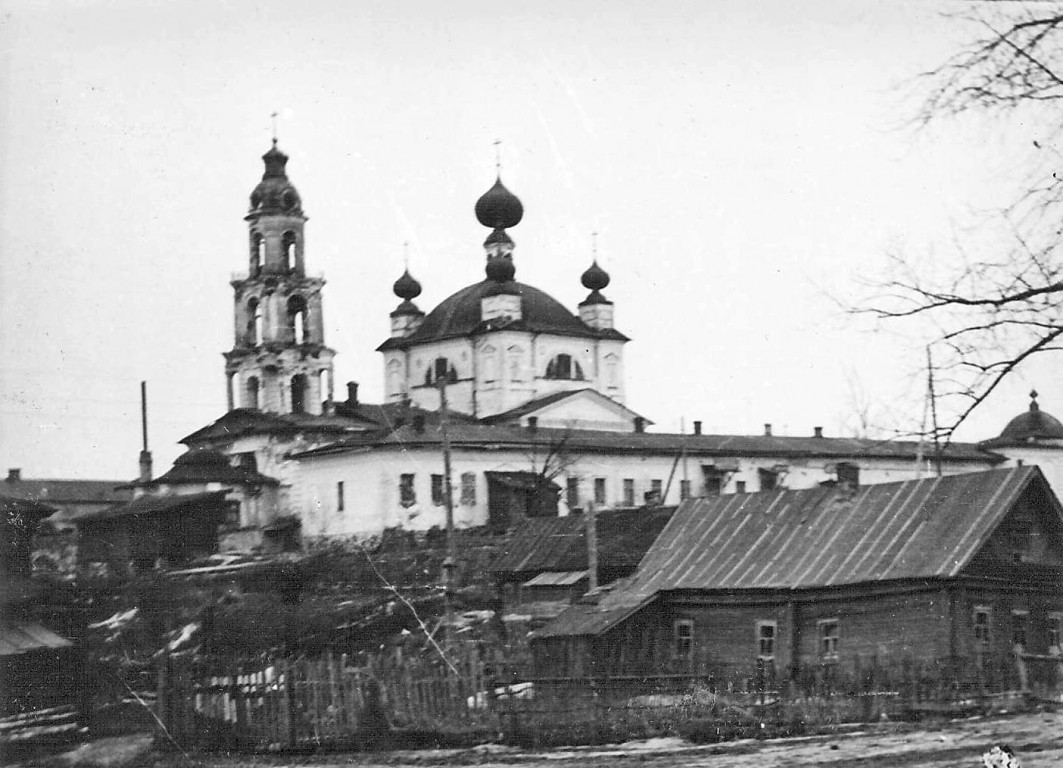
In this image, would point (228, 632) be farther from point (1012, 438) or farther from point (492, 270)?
point (1012, 438)

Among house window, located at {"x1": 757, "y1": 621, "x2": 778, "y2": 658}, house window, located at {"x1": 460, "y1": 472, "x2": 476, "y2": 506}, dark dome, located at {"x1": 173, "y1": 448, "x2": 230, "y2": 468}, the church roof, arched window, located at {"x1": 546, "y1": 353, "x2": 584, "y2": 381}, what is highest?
the church roof

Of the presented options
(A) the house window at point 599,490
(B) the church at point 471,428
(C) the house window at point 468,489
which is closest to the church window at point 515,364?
(B) the church at point 471,428

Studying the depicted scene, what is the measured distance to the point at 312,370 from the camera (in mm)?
73188

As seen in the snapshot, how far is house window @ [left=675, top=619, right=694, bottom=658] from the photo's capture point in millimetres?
37312

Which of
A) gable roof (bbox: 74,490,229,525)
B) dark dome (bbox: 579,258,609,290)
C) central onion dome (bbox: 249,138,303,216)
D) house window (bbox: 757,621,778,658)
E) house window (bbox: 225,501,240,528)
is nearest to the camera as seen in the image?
house window (bbox: 757,621,778,658)

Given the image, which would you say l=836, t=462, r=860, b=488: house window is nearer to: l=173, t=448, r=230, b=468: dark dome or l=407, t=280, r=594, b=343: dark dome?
l=173, t=448, r=230, b=468: dark dome

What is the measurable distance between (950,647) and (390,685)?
10.2 meters

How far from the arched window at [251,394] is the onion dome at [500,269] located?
11.1 m

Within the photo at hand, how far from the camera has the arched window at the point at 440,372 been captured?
261 feet

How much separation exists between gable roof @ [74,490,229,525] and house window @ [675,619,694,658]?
2877cm

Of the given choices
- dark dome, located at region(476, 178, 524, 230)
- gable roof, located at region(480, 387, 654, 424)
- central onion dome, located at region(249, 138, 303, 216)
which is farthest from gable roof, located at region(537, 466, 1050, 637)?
dark dome, located at region(476, 178, 524, 230)

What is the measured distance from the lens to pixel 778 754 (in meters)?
21.5

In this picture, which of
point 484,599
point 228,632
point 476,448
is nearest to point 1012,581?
point 484,599

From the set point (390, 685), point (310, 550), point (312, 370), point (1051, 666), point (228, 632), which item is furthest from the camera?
Result: point (312, 370)
